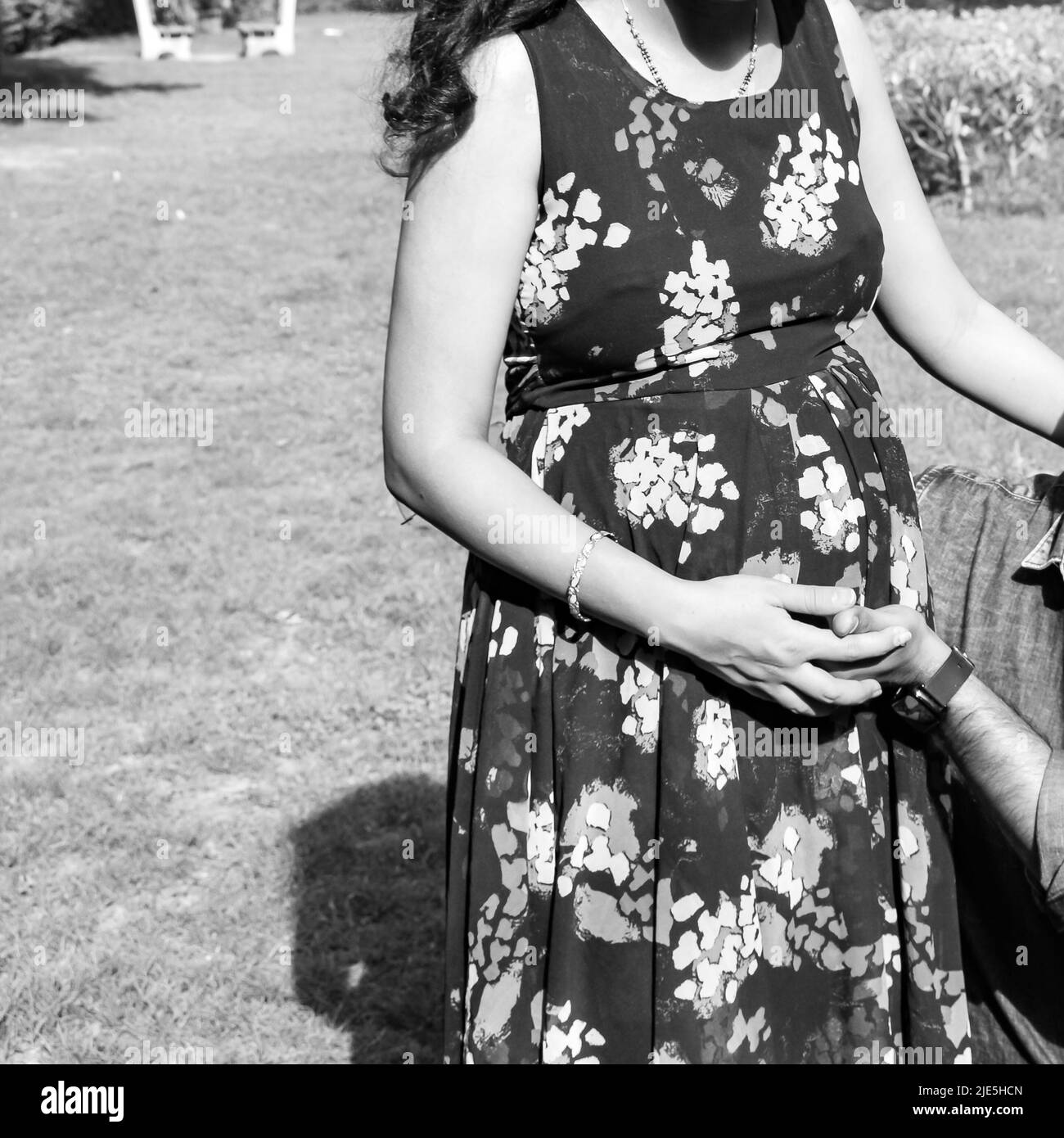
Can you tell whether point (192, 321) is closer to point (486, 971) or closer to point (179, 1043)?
point (179, 1043)

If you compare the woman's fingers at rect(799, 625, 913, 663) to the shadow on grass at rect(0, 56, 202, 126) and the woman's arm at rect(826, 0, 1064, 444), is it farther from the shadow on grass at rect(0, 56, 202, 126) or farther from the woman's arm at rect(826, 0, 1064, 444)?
the shadow on grass at rect(0, 56, 202, 126)

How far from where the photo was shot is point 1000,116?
405 inches

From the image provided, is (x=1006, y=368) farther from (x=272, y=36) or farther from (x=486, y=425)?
(x=272, y=36)

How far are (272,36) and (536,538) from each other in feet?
78.1

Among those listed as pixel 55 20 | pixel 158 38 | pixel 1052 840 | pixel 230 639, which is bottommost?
pixel 230 639

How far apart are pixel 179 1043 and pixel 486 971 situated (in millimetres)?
1514

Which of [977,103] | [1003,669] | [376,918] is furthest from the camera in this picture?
[977,103]

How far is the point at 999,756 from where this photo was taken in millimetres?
1831

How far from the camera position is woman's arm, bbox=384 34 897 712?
1.66 meters

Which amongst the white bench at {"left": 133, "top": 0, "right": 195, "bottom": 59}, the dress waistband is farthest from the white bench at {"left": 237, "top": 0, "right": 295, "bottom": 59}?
the dress waistband

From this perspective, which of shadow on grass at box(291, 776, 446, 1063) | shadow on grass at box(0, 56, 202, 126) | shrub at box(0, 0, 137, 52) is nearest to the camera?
shadow on grass at box(291, 776, 446, 1063)

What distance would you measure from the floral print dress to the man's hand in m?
0.10

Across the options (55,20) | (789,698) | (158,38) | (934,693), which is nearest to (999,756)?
(934,693)

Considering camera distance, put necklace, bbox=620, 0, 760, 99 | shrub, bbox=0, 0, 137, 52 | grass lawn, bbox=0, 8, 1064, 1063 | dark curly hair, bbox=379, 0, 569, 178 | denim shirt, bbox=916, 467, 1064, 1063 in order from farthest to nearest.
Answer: shrub, bbox=0, 0, 137, 52 → grass lawn, bbox=0, 8, 1064, 1063 → denim shirt, bbox=916, 467, 1064, 1063 → necklace, bbox=620, 0, 760, 99 → dark curly hair, bbox=379, 0, 569, 178
